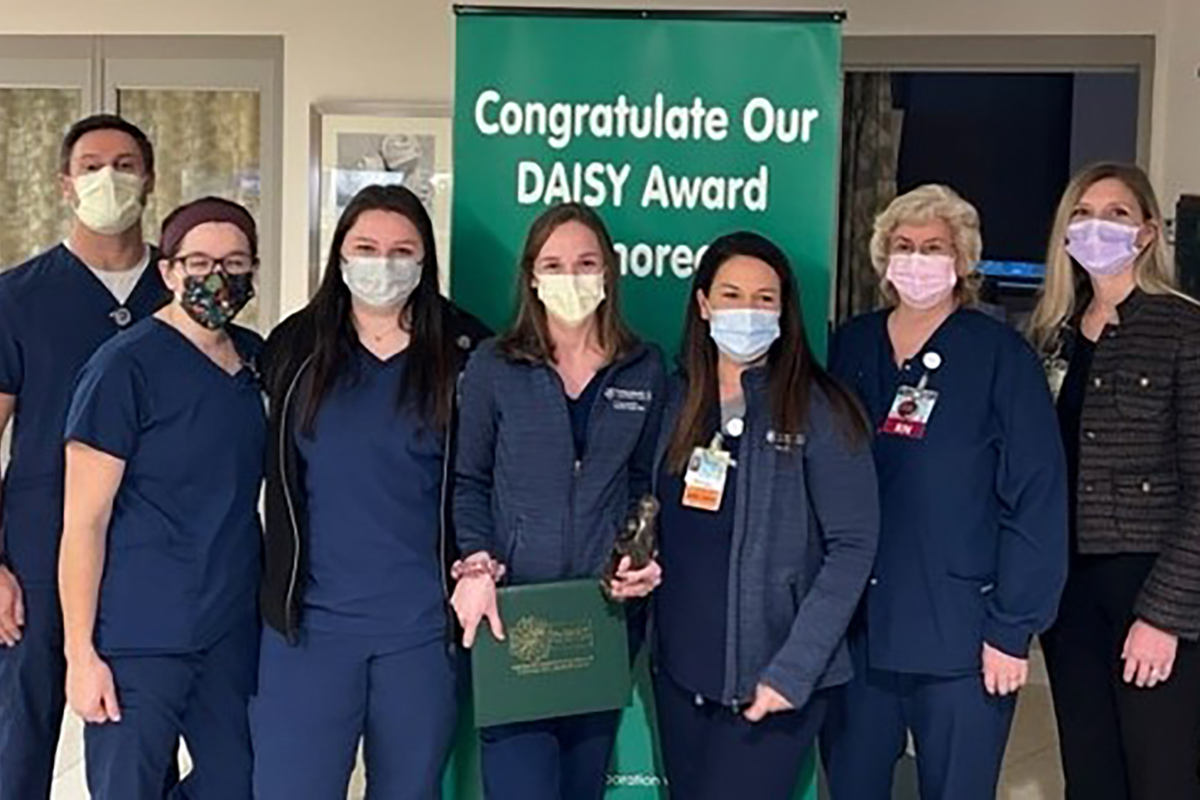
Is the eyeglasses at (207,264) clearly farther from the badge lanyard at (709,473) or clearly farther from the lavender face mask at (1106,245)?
the lavender face mask at (1106,245)

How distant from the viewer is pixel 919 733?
257cm

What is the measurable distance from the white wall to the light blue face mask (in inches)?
111

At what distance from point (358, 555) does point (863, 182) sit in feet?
14.1

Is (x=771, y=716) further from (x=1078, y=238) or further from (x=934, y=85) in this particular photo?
(x=934, y=85)

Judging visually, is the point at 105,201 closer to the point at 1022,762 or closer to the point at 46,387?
the point at 46,387

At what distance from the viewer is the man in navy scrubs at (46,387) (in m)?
2.75

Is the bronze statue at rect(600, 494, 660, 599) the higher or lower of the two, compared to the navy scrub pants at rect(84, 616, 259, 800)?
higher

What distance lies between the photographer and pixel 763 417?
2377mm

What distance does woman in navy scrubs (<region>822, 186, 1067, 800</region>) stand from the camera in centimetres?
247

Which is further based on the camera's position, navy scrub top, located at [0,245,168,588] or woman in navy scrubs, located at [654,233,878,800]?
navy scrub top, located at [0,245,168,588]

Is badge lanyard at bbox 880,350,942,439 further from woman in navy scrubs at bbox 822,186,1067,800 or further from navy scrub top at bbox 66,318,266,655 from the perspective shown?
navy scrub top at bbox 66,318,266,655

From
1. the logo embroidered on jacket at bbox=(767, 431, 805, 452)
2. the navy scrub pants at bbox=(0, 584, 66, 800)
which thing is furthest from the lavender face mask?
the navy scrub pants at bbox=(0, 584, 66, 800)

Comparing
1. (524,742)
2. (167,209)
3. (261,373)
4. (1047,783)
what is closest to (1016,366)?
(524,742)

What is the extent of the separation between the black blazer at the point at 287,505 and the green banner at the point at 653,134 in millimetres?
520
